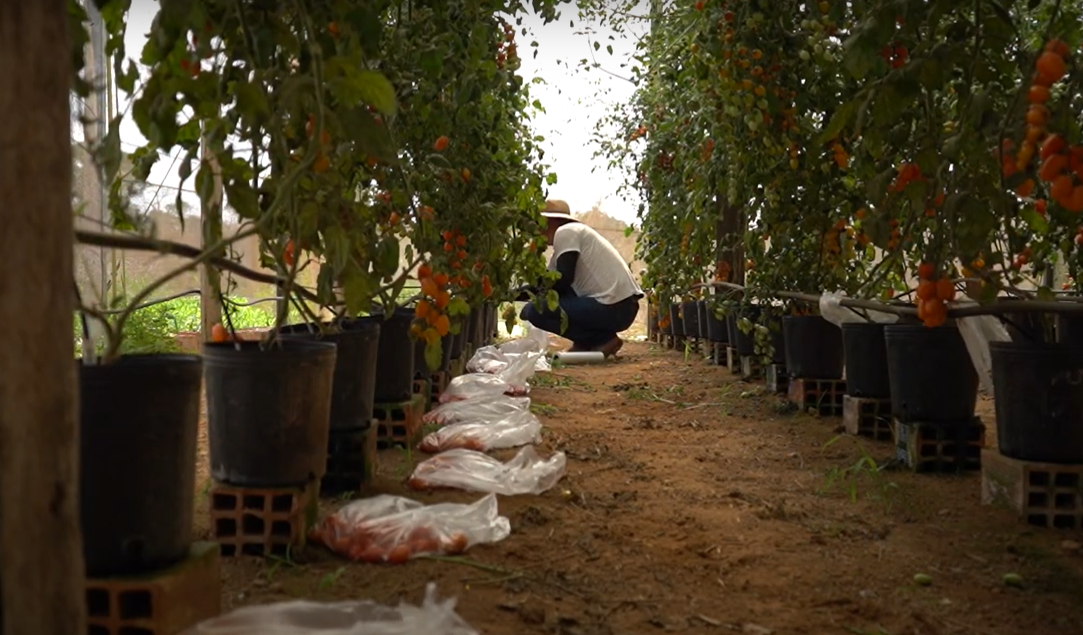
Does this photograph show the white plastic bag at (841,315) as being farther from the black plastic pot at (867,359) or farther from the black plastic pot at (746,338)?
the black plastic pot at (746,338)

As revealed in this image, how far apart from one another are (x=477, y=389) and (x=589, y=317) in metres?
3.14

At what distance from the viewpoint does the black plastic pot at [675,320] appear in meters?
8.63

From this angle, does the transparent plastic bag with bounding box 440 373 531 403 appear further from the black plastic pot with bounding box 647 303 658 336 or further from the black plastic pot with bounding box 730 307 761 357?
the black plastic pot with bounding box 647 303 658 336

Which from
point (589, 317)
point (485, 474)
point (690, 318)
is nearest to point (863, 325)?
point (485, 474)

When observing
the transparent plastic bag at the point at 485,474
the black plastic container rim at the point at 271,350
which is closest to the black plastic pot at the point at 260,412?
the black plastic container rim at the point at 271,350

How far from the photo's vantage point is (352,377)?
2.74 metres

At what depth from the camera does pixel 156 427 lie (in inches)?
62.4

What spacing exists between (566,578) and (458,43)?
5.11 ft

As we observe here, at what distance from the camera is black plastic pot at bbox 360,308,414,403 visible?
10.7ft

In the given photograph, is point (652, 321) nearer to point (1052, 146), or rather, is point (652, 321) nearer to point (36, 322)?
point (1052, 146)

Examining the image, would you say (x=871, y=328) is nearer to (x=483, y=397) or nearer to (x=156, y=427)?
(x=483, y=397)

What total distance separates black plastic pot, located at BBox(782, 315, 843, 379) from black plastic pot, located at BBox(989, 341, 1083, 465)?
5.57 ft

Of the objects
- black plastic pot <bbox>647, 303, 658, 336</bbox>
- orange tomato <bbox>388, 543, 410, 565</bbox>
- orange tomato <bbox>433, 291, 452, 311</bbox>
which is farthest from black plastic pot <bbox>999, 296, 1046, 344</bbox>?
black plastic pot <bbox>647, 303, 658, 336</bbox>

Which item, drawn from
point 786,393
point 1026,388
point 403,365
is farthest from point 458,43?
point 786,393
